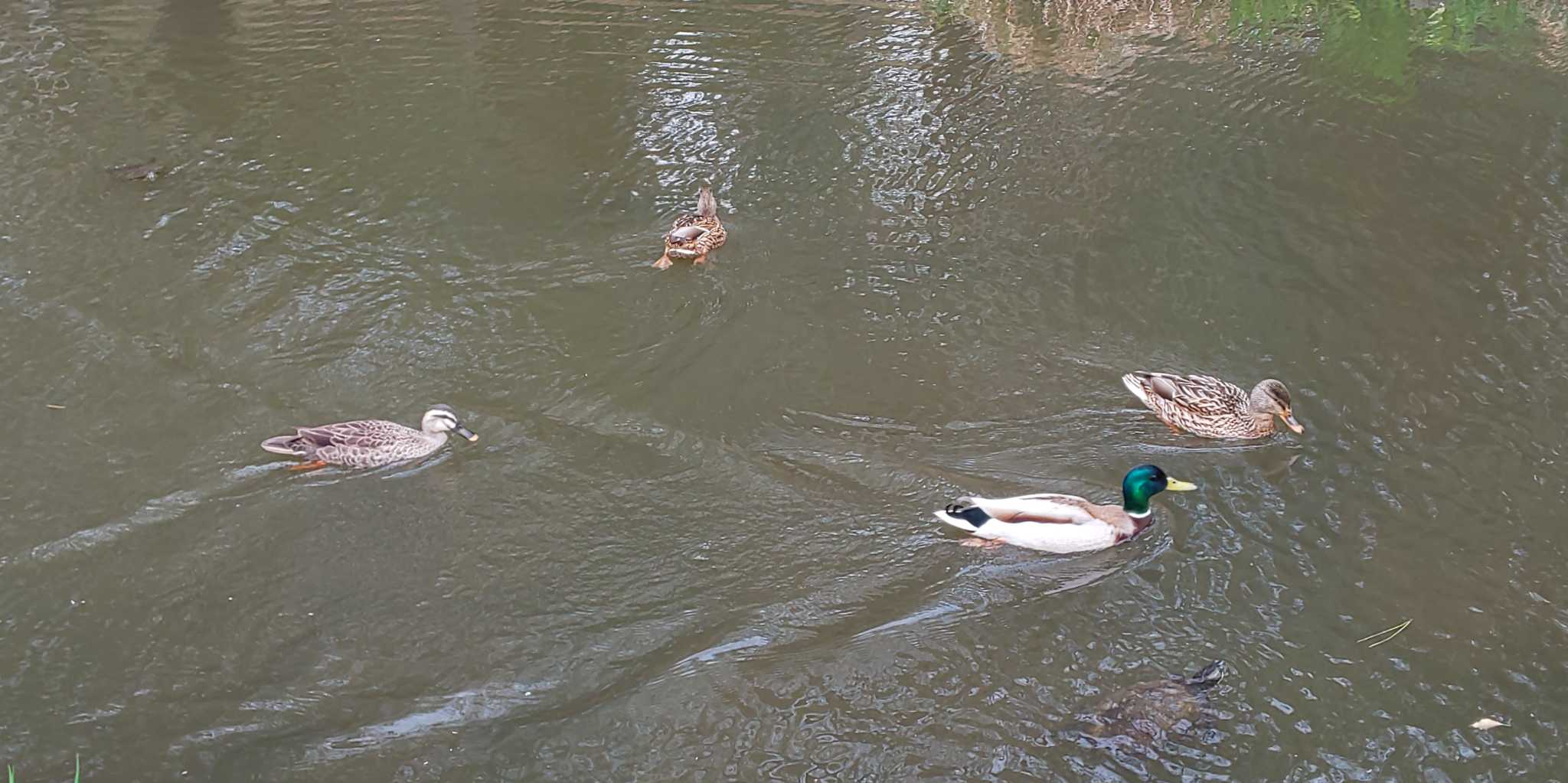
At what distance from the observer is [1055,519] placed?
6633mm

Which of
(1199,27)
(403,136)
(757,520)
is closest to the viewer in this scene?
(757,520)

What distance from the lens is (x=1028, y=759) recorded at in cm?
539

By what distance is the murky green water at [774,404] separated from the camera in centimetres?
566

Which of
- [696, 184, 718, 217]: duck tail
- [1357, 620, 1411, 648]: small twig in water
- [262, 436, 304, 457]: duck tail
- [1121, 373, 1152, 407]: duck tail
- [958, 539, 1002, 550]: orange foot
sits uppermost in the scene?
[696, 184, 718, 217]: duck tail

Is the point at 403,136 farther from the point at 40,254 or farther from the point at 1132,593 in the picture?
the point at 1132,593

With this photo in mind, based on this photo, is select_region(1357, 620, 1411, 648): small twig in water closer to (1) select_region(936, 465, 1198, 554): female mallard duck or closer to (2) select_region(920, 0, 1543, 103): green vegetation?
(1) select_region(936, 465, 1198, 554): female mallard duck

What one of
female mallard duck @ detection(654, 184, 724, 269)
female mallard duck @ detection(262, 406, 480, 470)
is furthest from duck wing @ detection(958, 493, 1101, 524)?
female mallard duck @ detection(654, 184, 724, 269)

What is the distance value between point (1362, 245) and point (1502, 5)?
7210 millimetres

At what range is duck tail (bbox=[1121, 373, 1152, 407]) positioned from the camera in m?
7.82

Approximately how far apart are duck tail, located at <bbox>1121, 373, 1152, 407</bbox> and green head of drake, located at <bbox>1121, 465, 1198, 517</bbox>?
104 centimetres

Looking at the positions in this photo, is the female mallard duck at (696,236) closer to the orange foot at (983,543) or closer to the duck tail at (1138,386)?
the duck tail at (1138,386)

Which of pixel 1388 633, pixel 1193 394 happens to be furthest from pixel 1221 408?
pixel 1388 633

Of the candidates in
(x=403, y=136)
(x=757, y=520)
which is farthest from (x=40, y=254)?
(x=757, y=520)

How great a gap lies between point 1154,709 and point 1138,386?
9.27ft
